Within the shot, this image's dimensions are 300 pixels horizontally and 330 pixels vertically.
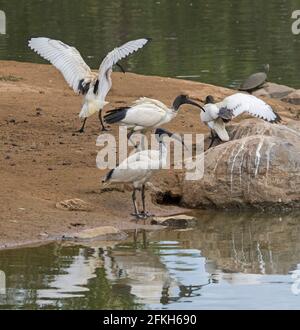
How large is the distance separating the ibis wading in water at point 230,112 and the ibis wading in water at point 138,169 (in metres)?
1.72

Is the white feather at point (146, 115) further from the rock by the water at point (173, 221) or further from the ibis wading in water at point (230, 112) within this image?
the rock by the water at point (173, 221)

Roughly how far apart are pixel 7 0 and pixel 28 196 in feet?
65.2

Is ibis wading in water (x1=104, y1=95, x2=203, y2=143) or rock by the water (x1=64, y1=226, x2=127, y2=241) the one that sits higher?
ibis wading in water (x1=104, y1=95, x2=203, y2=143)

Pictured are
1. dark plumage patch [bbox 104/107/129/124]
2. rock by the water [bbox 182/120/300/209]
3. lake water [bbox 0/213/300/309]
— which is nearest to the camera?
lake water [bbox 0/213/300/309]

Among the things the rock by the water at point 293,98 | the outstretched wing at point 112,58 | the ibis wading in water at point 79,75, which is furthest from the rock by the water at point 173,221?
the rock by the water at point 293,98

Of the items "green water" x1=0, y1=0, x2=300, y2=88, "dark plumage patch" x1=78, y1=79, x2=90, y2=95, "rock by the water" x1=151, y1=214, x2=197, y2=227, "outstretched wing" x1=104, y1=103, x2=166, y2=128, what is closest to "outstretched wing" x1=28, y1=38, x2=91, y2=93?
"dark plumage patch" x1=78, y1=79, x2=90, y2=95

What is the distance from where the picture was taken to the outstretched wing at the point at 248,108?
12.4m

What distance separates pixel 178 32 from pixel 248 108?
12.1 meters

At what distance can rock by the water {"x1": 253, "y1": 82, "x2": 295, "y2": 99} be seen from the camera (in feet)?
55.4

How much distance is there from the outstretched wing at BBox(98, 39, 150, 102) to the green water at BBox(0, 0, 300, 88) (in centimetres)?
550

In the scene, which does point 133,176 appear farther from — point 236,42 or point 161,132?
point 236,42

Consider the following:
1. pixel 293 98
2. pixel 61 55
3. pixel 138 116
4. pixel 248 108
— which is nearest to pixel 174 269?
pixel 138 116

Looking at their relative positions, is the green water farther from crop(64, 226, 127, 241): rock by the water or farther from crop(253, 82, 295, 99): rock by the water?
crop(64, 226, 127, 241): rock by the water

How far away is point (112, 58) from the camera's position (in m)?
12.7
